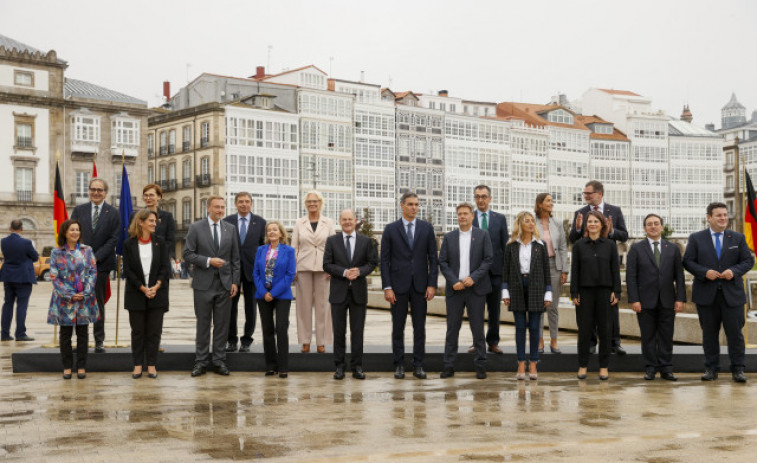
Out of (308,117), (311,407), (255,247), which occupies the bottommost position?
(311,407)

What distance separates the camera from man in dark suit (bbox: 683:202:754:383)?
11008 mm

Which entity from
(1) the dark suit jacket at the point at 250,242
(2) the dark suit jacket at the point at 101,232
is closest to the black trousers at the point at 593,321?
(1) the dark suit jacket at the point at 250,242

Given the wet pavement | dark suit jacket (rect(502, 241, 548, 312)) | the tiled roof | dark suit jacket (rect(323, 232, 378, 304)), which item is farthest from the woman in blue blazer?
the tiled roof

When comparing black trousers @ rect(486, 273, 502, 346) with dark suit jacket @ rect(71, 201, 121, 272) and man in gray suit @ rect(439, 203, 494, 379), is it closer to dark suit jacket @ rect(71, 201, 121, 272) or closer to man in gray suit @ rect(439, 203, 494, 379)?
man in gray suit @ rect(439, 203, 494, 379)

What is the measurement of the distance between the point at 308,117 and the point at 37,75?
20.2 metres

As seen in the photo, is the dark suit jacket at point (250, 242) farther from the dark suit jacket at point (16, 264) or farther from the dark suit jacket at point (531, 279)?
the dark suit jacket at point (16, 264)

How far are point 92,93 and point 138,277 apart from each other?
60.0m

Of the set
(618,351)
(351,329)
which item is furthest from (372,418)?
(618,351)

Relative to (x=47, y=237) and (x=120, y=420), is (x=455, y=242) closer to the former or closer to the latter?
(x=120, y=420)

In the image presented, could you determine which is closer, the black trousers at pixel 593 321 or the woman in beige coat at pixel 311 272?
the black trousers at pixel 593 321

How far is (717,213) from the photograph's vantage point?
36.6 ft

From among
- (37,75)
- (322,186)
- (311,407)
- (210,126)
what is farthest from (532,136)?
(311,407)

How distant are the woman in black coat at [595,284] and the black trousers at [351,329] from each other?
2.40 metres

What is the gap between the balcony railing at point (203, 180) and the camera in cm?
7000
